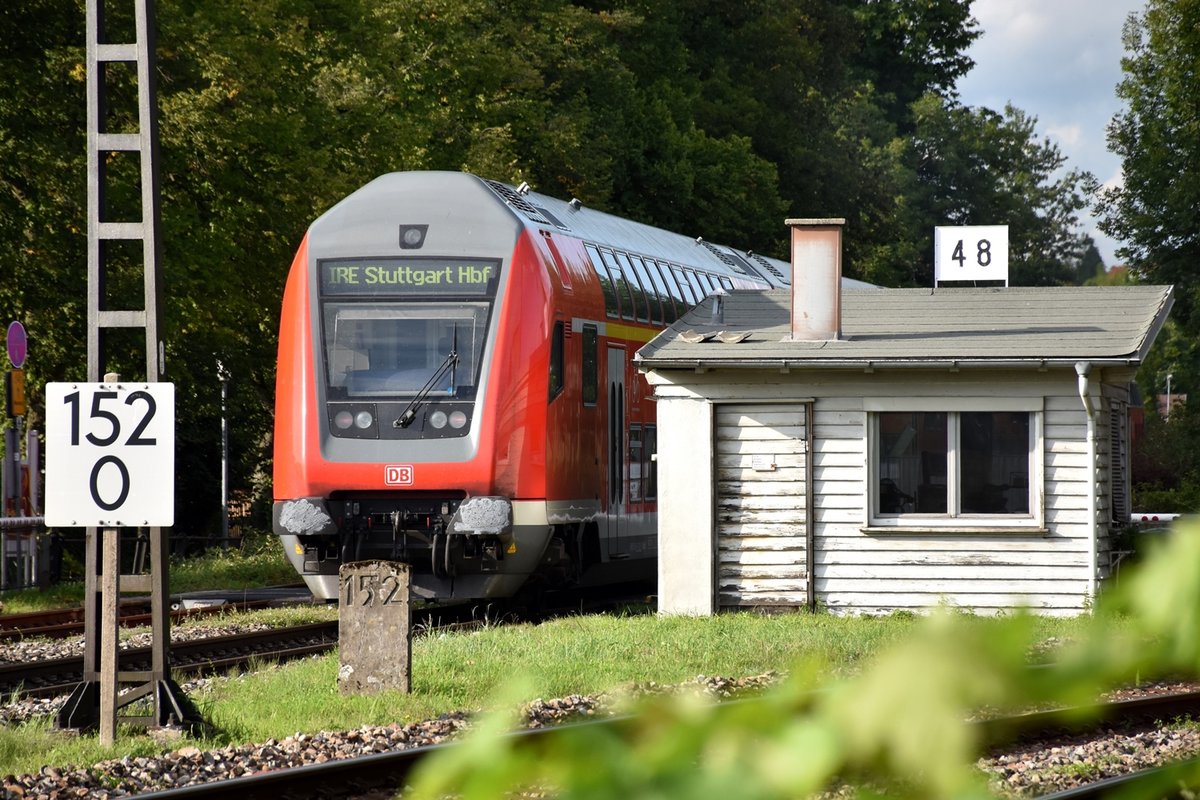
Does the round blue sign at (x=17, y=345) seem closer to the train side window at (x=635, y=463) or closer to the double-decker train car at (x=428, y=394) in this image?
the double-decker train car at (x=428, y=394)

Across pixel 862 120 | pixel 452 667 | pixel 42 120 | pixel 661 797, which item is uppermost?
pixel 862 120

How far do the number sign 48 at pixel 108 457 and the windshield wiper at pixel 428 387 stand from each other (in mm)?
7114

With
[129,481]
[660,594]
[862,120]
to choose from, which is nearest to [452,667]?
[129,481]

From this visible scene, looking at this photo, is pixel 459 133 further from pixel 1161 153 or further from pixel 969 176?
pixel 969 176

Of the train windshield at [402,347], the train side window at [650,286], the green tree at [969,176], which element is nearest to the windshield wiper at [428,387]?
the train windshield at [402,347]

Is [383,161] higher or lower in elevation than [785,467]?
higher

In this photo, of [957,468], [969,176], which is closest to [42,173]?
[957,468]

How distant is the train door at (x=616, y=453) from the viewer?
66.0 feet

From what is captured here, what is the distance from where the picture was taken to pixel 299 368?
693 inches

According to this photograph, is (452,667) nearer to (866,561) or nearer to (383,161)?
(866,561)

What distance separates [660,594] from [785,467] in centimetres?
191

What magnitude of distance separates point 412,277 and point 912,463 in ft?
18.2

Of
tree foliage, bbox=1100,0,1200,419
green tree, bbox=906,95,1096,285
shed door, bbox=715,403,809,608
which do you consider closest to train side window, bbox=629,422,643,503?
shed door, bbox=715,403,809,608

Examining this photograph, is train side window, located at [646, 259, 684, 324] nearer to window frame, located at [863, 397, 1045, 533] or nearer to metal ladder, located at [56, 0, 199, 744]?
window frame, located at [863, 397, 1045, 533]
